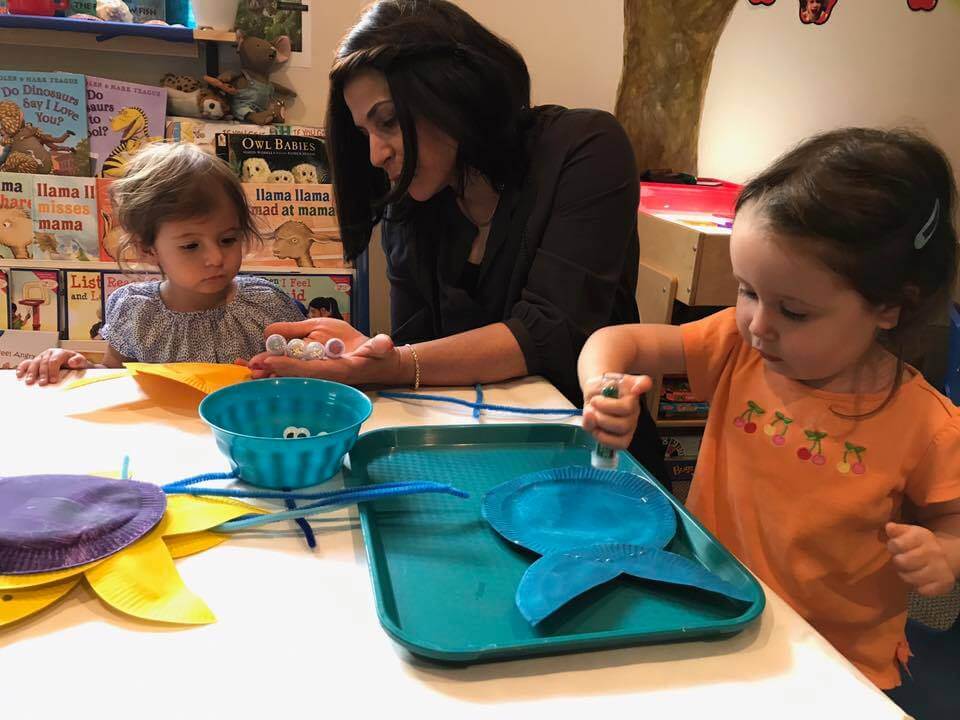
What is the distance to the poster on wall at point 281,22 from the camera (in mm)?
1956

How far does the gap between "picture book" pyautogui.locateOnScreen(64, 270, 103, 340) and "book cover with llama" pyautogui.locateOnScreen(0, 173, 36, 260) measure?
0.13 metres

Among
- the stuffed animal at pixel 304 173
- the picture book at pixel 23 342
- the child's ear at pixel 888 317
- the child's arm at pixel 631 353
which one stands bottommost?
the picture book at pixel 23 342

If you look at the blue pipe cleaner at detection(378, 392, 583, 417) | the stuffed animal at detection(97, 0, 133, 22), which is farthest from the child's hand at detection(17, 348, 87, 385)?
the stuffed animal at detection(97, 0, 133, 22)

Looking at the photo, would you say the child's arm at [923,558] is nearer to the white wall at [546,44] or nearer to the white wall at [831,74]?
the white wall at [831,74]

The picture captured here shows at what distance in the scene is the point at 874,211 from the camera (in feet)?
2.40

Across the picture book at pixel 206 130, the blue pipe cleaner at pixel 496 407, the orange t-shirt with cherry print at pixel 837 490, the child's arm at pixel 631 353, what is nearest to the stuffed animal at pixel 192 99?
the picture book at pixel 206 130

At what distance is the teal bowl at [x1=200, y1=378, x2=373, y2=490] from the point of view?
70cm

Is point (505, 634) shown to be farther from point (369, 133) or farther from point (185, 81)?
point (185, 81)

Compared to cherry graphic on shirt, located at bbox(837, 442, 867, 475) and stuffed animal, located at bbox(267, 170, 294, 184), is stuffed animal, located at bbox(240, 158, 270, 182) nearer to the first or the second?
stuffed animal, located at bbox(267, 170, 294, 184)

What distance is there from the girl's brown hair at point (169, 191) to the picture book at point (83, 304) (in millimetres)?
848

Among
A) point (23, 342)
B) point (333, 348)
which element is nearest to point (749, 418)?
point (333, 348)

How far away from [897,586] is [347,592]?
2.16ft

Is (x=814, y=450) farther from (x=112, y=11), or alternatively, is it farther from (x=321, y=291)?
(x=112, y=11)

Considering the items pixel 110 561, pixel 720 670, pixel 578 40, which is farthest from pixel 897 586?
pixel 578 40
